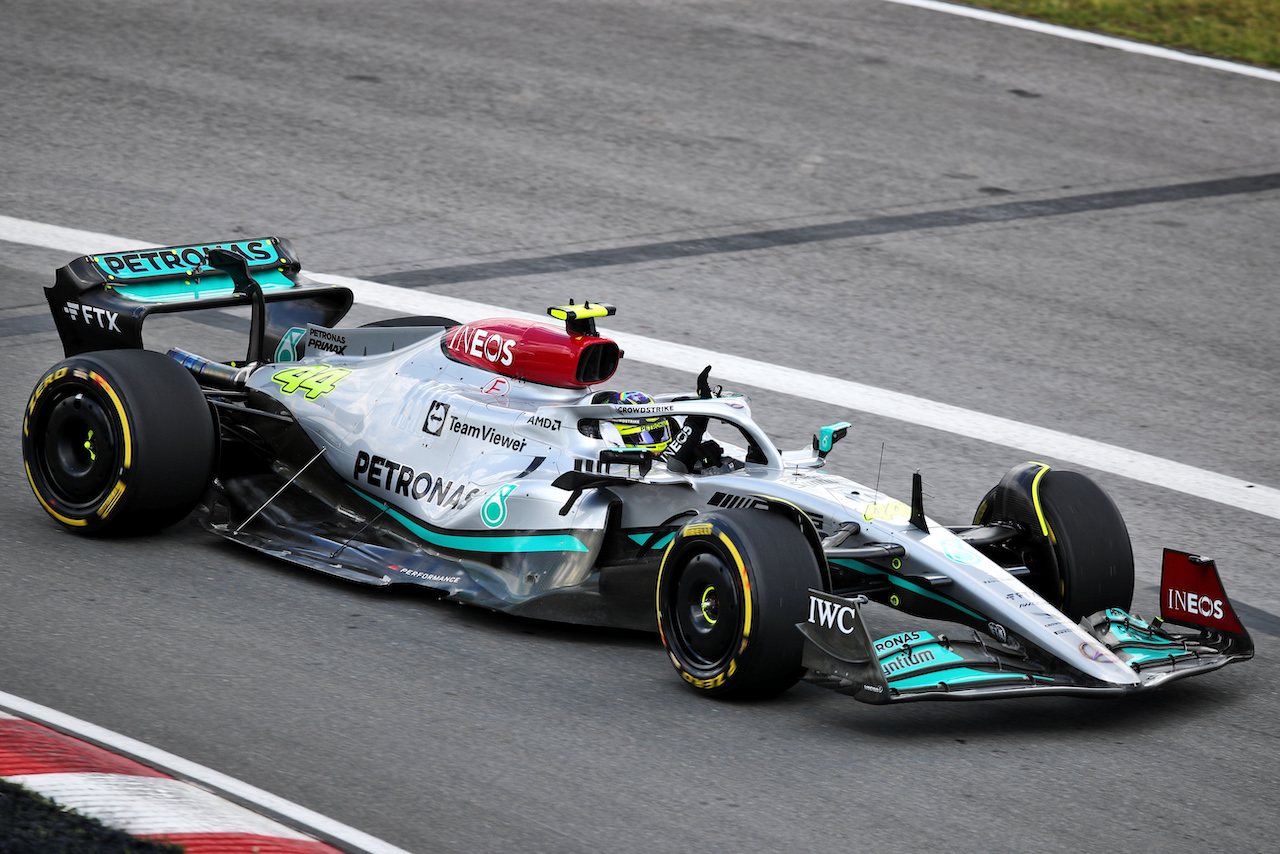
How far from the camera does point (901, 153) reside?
14930 mm

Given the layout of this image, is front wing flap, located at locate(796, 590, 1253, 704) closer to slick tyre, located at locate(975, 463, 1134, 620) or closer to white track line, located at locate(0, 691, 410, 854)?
slick tyre, located at locate(975, 463, 1134, 620)

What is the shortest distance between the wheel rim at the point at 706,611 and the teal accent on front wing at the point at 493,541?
2.21 ft

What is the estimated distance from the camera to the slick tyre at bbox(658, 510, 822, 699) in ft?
18.7

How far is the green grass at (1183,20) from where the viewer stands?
18203mm

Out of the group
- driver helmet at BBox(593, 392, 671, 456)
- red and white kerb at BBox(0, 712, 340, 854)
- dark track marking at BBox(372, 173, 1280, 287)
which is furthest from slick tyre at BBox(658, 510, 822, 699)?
dark track marking at BBox(372, 173, 1280, 287)

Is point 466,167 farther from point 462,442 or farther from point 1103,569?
point 1103,569

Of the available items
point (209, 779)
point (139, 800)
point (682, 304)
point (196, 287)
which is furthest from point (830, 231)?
point (139, 800)

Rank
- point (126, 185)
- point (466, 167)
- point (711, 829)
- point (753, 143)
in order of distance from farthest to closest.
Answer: point (753, 143) < point (466, 167) < point (126, 185) < point (711, 829)

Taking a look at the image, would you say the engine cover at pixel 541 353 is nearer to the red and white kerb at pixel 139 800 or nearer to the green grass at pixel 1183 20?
the red and white kerb at pixel 139 800

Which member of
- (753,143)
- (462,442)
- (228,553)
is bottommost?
(228,553)

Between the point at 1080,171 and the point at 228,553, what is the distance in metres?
9.94

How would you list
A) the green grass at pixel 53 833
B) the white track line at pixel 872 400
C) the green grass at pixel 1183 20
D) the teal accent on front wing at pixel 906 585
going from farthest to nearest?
the green grass at pixel 1183 20 < the white track line at pixel 872 400 < the teal accent on front wing at pixel 906 585 < the green grass at pixel 53 833

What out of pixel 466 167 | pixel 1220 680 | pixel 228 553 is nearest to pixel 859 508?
pixel 1220 680

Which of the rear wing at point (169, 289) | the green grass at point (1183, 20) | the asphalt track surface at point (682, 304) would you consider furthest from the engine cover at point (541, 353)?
the green grass at point (1183, 20)
